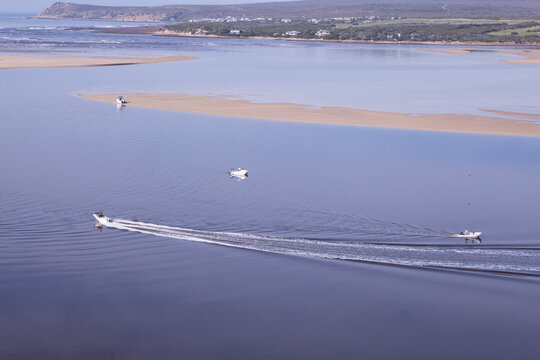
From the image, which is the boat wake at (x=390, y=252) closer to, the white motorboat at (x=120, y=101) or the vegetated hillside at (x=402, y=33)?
the white motorboat at (x=120, y=101)

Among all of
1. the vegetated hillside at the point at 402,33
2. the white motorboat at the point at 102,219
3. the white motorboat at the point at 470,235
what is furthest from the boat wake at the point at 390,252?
the vegetated hillside at the point at 402,33

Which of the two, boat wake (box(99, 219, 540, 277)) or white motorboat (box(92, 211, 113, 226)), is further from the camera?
white motorboat (box(92, 211, 113, 226))

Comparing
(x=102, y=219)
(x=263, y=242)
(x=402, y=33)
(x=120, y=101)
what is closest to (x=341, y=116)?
(x=120, y=101)

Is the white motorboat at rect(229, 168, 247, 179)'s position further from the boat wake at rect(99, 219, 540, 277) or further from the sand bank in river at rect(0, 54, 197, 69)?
the sand bank in river at rect(0, 54, 197, 69)

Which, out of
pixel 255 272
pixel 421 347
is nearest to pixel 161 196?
pixel 255 272

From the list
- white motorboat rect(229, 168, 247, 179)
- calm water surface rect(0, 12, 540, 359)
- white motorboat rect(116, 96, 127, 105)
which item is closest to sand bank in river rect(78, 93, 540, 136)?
white motorboat rect(116, 96, 127, 105)

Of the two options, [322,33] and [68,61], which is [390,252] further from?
[322,33]
